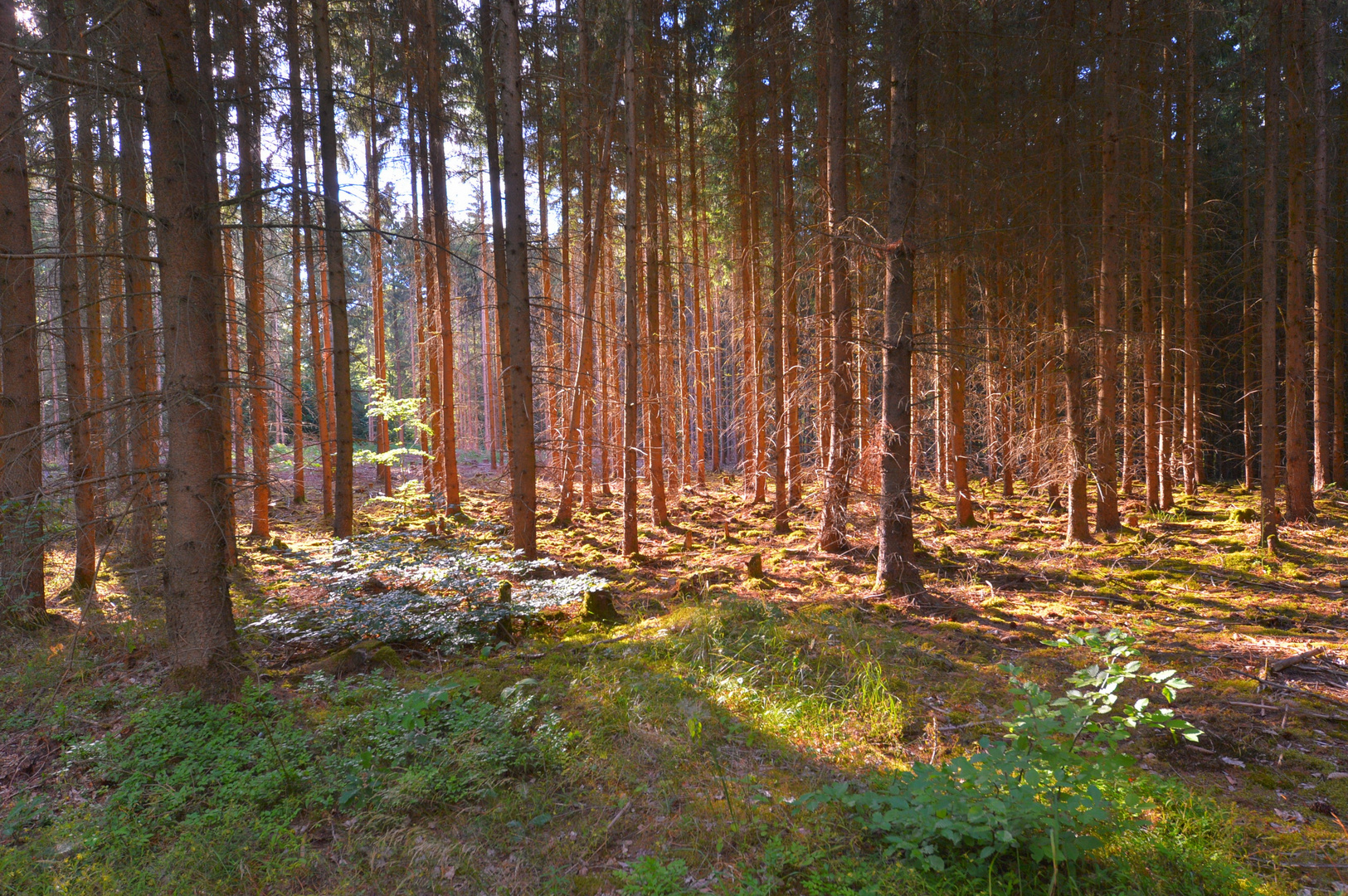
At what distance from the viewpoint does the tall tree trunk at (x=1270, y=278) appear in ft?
32.3

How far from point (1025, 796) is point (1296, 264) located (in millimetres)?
12589

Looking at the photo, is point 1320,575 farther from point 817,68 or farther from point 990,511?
point 817,68

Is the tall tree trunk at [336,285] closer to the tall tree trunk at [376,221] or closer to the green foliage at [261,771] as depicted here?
the tall tree trunk at [376,221]

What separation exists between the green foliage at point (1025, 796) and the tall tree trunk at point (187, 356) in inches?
167

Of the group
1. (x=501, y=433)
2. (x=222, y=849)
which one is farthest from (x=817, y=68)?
(x=501, y=433)

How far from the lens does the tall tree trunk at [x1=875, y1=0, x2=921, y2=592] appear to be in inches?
272

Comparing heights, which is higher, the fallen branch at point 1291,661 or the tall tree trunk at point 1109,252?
the tall tree trunk at point 1109,252

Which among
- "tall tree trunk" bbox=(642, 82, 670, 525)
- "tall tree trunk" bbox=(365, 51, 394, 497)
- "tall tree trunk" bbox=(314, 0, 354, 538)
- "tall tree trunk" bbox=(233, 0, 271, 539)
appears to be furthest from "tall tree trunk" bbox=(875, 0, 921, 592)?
"tall tree trunk" bbox=(365, 51, 394, 497)

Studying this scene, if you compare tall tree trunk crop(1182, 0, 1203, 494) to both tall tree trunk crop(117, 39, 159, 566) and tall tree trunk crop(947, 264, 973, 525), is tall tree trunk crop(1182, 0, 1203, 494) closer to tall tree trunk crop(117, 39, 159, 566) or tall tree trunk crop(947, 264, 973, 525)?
tall tree trunk crop(947, 264, 973, 525)

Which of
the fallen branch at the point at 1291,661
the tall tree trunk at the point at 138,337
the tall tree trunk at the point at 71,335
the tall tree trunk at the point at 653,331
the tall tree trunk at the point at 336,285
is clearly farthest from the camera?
the tall tree trunk at the point at 653,331

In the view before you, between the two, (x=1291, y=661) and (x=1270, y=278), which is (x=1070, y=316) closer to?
(x=1270, y=278)

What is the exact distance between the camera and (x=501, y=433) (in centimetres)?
3066

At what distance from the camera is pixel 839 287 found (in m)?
8.99

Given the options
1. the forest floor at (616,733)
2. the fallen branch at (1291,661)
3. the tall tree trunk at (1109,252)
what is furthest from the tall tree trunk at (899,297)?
the tall tree trunk at (1109,252)
